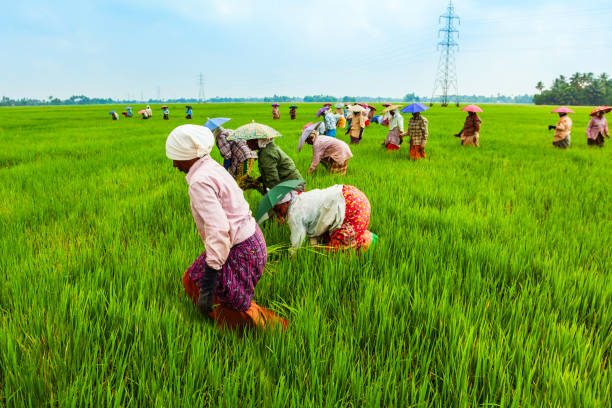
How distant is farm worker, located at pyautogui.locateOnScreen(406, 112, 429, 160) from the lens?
21.7ft

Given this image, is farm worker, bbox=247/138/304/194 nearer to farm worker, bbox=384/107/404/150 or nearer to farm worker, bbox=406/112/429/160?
farm worker, bbox=406/112/429/160

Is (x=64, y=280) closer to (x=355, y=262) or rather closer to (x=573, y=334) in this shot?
(x=355, y=262)

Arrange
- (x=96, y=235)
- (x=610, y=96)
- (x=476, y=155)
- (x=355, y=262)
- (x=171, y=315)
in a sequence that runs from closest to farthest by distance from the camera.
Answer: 1. (x=171, y=315)
2. (x=355, y=262)
3. (x=96, y=235)
4. (x=476, y=155)
5. (x=610, y=96)

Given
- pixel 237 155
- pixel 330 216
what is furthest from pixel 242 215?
pixel 237 155

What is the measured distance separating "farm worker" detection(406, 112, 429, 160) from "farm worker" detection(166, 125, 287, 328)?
19.3ft

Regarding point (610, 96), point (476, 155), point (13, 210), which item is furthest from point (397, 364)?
point (610, 96)

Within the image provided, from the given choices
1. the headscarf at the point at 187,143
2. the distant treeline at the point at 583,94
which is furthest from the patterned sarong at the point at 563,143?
the distant treeline at the point at 583,94

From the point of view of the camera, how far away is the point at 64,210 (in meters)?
3.60

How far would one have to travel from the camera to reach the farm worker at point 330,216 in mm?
2432

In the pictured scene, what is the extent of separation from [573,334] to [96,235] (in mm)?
3647

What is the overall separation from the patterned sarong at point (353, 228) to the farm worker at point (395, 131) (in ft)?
18.3

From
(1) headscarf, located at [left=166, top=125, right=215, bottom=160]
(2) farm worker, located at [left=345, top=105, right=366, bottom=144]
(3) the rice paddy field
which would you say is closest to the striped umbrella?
(3) the rice paddy field

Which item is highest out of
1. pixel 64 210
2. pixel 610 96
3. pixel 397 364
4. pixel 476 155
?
pixel 610 96

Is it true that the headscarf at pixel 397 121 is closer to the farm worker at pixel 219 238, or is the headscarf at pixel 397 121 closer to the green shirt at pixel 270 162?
the green shirt at pixel 270 162
